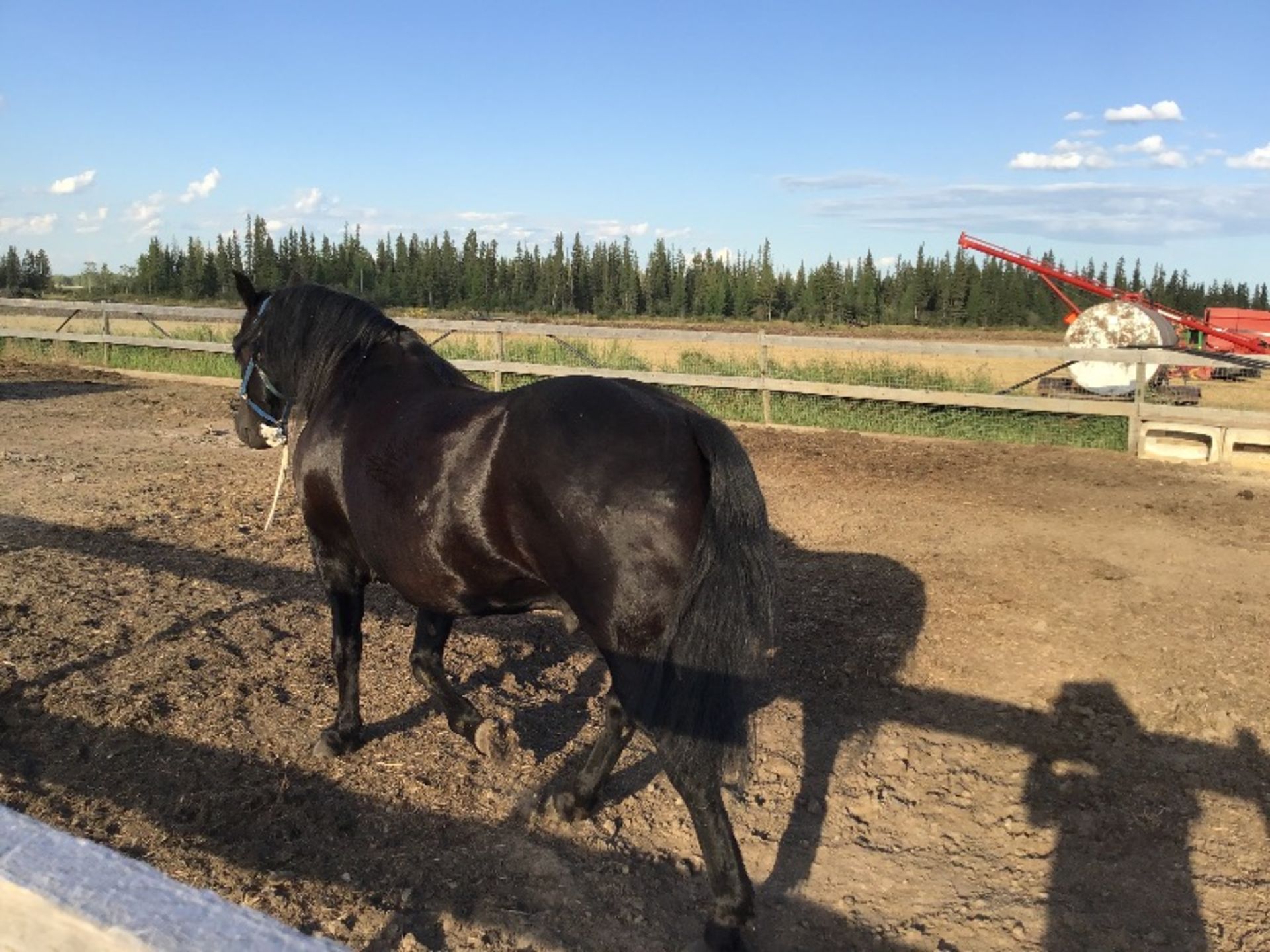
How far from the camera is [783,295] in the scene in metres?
59.7

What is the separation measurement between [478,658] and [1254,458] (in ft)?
28.0

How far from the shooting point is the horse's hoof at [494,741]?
4.13m

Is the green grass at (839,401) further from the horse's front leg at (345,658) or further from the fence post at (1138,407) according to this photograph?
the horse's front leg at (345,658)

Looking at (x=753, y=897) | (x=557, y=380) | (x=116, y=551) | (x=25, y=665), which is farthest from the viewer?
(x=116, y=551)

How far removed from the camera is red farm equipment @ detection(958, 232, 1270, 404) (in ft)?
39.3

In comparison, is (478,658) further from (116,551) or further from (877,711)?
(116,551)

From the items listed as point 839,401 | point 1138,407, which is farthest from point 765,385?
point 1138,407

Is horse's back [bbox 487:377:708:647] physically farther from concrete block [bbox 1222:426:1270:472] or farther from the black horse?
concrete block [bbox 1222:426:1270:472]

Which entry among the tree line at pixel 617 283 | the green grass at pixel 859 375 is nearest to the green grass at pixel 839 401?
the green grass at pixel 859 375

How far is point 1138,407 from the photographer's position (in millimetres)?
10367

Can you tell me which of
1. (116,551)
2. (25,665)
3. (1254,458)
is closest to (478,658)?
(25,665)

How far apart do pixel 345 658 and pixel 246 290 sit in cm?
193

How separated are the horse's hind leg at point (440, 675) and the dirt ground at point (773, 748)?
0.12 metres

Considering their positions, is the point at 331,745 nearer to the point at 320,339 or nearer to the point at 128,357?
the point at 320,339
